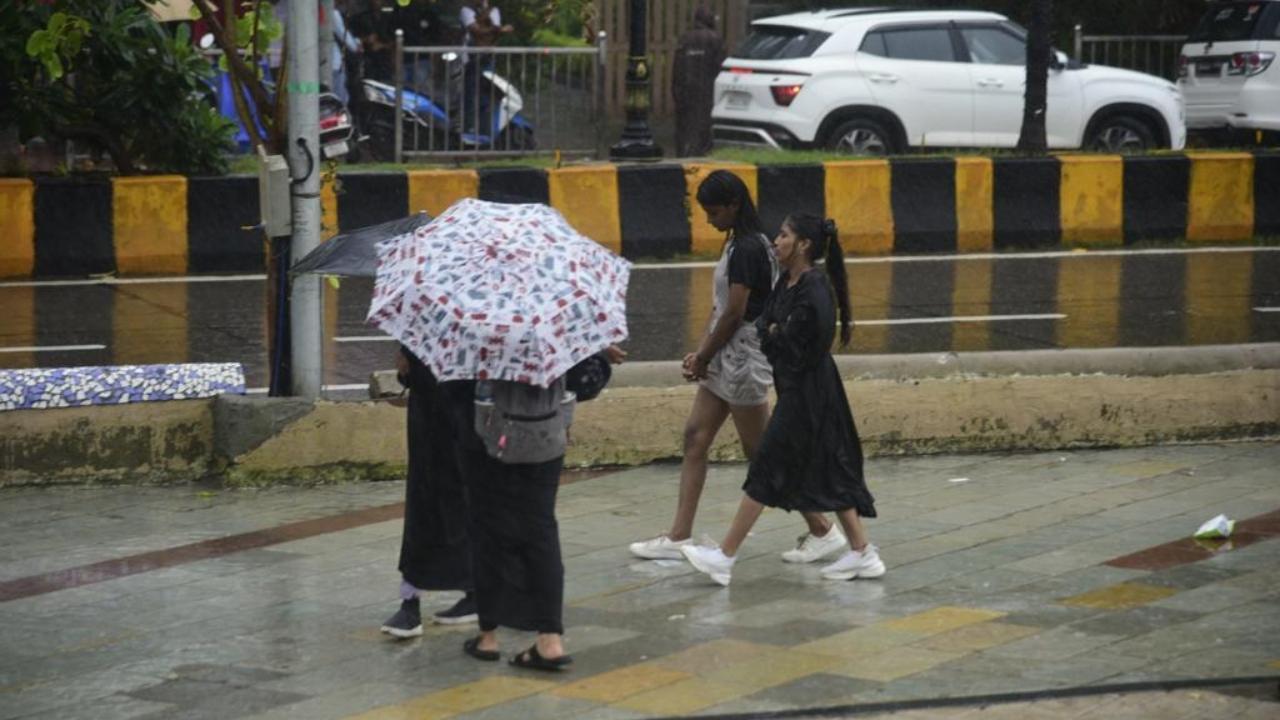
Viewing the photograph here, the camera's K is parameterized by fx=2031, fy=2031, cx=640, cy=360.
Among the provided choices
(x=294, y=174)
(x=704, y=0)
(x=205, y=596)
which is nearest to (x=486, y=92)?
(x=704, y=0)

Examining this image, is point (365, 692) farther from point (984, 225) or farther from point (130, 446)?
point (984, 225)

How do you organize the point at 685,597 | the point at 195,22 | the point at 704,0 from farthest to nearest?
1. the point at 704,0
2. the point at 195,22
3. the point at 685,597

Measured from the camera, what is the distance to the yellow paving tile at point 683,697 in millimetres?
6301

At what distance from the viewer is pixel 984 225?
17.5 m

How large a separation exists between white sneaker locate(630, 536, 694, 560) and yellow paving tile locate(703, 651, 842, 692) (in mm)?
1380

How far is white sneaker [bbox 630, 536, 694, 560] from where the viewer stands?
8227 mm

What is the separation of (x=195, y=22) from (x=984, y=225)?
328 inches

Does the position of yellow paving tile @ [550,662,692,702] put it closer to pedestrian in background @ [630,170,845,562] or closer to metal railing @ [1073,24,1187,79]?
pedestrian in background @ [630,170,845,562]

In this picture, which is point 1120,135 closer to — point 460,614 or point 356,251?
point 356,251

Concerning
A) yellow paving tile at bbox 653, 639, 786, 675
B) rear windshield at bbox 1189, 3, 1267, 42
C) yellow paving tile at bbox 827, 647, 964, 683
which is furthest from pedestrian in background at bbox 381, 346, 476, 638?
rear windshield at bbox 1189, 3, 1267, 42

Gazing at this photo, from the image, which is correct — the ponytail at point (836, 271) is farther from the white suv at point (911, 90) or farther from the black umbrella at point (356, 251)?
the white suv at point (911, 90)

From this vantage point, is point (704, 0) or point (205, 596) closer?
point (205, 596)

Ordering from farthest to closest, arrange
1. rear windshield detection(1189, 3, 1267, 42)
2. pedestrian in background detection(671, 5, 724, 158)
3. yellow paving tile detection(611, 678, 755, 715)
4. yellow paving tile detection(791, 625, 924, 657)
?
rear windshield detection(1189, 3, 1267, 42)
pedestrian in background detection(671, 5, 724, 158)
yellow paving tile detection(791, 625, 924, 657)
yellow paving tile detection(611, 678, 755, 715)

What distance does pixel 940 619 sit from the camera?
731 centimetres
